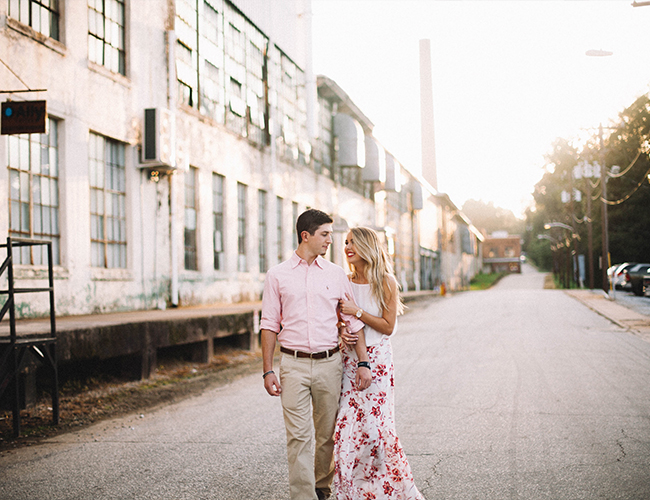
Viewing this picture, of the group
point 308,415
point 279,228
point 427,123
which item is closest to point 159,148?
point 279,228

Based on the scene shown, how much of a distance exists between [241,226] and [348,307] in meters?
16.0

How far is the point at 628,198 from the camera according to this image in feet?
160

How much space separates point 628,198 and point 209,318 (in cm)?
4435

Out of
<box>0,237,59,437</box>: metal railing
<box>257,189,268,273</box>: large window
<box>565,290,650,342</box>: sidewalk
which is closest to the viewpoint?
<box>0,237,59,437</box>: metal railing

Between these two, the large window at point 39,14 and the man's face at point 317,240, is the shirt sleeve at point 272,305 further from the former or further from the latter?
the large window at point 39,14

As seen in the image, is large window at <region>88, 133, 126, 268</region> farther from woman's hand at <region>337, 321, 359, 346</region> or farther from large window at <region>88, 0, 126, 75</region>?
woman's hand at <region>337, 321, 359, 346</region>

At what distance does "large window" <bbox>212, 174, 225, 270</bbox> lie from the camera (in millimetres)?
18156

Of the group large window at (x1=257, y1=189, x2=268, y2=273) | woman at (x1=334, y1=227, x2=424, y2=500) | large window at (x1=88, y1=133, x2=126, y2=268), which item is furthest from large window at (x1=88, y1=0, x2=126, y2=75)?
woman at (x1=334, y1=227, x2=424, y2=500)

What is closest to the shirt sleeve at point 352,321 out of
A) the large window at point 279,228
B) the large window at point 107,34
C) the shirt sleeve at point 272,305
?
the shirt sleeve at point 272,305

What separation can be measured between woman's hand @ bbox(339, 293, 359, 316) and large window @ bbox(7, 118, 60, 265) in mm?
7985

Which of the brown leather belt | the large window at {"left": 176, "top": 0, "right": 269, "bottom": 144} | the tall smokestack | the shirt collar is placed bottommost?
the brown leather belt

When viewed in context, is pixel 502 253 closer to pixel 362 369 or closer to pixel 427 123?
pixel 427 123

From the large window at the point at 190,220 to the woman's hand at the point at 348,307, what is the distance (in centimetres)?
1252

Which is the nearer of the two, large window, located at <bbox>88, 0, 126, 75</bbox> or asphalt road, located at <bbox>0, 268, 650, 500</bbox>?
asphalt road, located at <bbox>0, 268, 650, 500</bbox>
